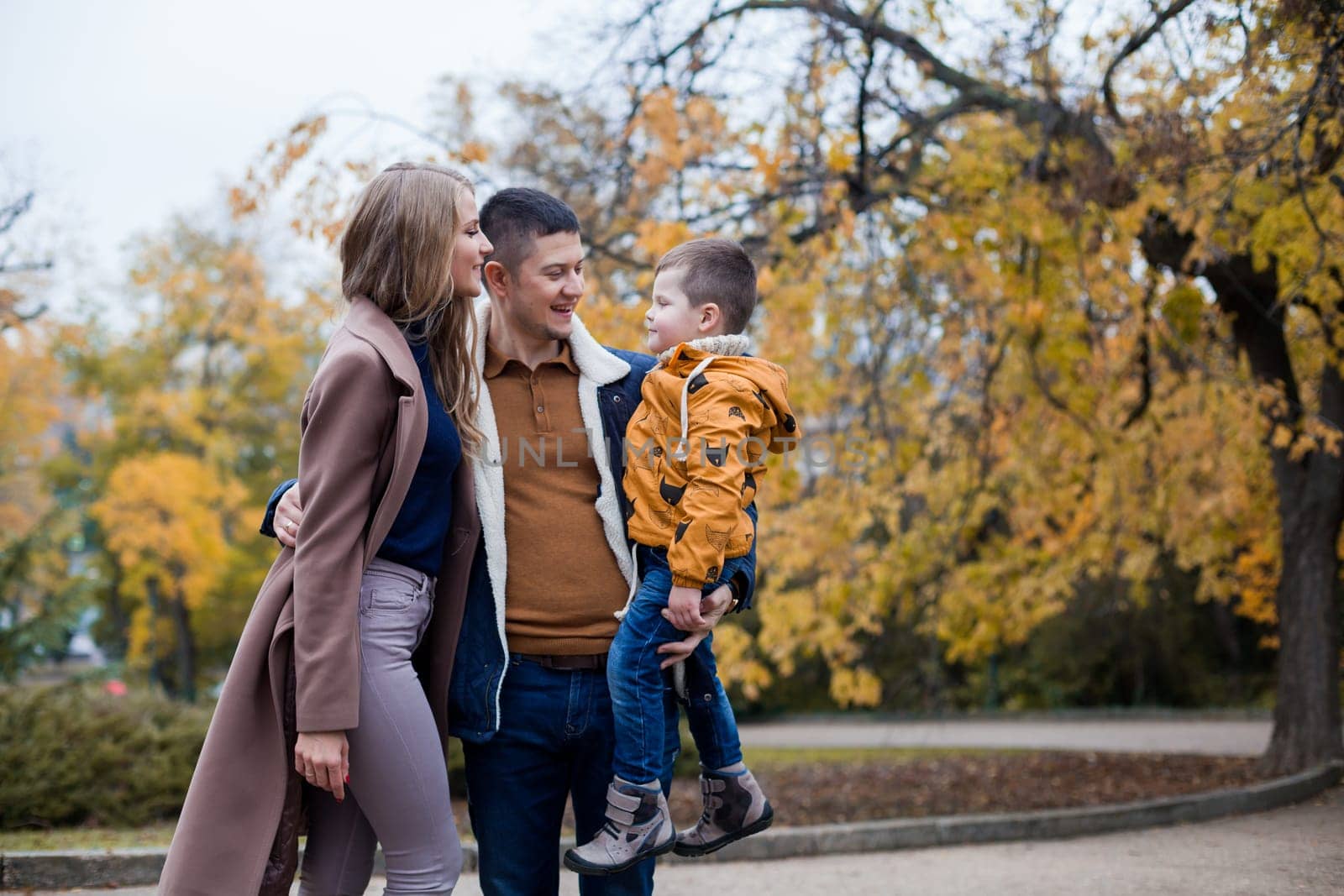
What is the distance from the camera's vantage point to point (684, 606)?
8.32ft

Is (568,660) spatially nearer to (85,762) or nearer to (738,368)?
(738,368)

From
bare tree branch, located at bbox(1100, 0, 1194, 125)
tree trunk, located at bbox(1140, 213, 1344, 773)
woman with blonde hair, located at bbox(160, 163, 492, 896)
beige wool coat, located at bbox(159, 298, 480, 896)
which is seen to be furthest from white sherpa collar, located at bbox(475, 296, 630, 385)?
tree trunk, located at bbox(1140, 213, 1344, 773)

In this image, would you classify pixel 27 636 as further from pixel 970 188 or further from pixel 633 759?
pixel 633 759

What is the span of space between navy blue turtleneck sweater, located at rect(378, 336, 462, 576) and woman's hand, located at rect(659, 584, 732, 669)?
51 centimetres

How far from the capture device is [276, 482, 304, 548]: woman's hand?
2.47 m

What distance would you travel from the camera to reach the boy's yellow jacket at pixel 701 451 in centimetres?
254

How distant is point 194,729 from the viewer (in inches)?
283

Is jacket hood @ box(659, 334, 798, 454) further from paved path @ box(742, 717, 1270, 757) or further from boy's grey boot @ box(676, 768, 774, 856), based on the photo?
paved path @ box(742, 717, 1270, 757)

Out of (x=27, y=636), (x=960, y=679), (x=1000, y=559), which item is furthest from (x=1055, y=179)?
(x=960, y=679)

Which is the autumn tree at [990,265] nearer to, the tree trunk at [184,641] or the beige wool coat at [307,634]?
the beige wool coat at [307,634]

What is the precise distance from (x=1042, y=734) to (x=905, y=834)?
32.5 feet

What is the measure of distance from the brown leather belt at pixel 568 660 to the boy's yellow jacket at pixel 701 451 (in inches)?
11.2

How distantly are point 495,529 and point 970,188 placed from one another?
579cm

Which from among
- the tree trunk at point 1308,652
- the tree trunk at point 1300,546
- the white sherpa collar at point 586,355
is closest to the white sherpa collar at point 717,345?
the white sherpa collar at point 586,355
